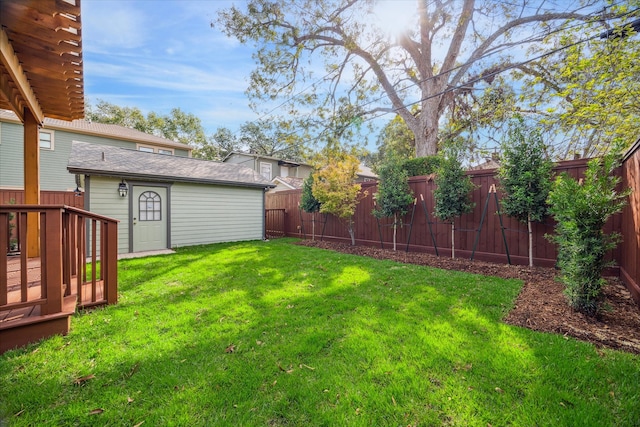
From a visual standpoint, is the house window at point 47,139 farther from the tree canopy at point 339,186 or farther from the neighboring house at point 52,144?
the tree canopy at point 339,186

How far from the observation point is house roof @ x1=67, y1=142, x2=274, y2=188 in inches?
270

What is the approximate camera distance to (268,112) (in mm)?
11352

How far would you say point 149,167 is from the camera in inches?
313

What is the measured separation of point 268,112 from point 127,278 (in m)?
8.86

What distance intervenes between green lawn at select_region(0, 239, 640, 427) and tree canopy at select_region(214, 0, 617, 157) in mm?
7972

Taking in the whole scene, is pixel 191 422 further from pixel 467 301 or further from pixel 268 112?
pixel 268 112

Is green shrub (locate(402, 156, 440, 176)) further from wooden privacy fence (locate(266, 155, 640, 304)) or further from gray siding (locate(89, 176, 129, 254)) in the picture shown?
gray siding (locate(89, 176, 129, 254))

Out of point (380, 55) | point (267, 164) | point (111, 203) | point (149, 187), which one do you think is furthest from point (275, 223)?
point (380, 55)

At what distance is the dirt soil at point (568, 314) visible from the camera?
2.39 metres

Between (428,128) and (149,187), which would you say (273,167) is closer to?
(149,187)

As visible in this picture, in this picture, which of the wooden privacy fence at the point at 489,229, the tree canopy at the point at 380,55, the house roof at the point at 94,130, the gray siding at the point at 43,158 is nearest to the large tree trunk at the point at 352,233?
the wooden privacy fence at the point at 489,229

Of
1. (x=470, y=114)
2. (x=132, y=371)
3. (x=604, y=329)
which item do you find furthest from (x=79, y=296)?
(x=470, y=114)

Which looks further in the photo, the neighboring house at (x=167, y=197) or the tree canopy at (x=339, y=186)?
the tree canopy at (x=339, y=186)

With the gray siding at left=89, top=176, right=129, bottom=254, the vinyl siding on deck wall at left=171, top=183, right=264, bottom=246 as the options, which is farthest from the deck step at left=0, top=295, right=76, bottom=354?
the vinyl siding on deck wall at left=171, top=183, right=264, bottom=246
